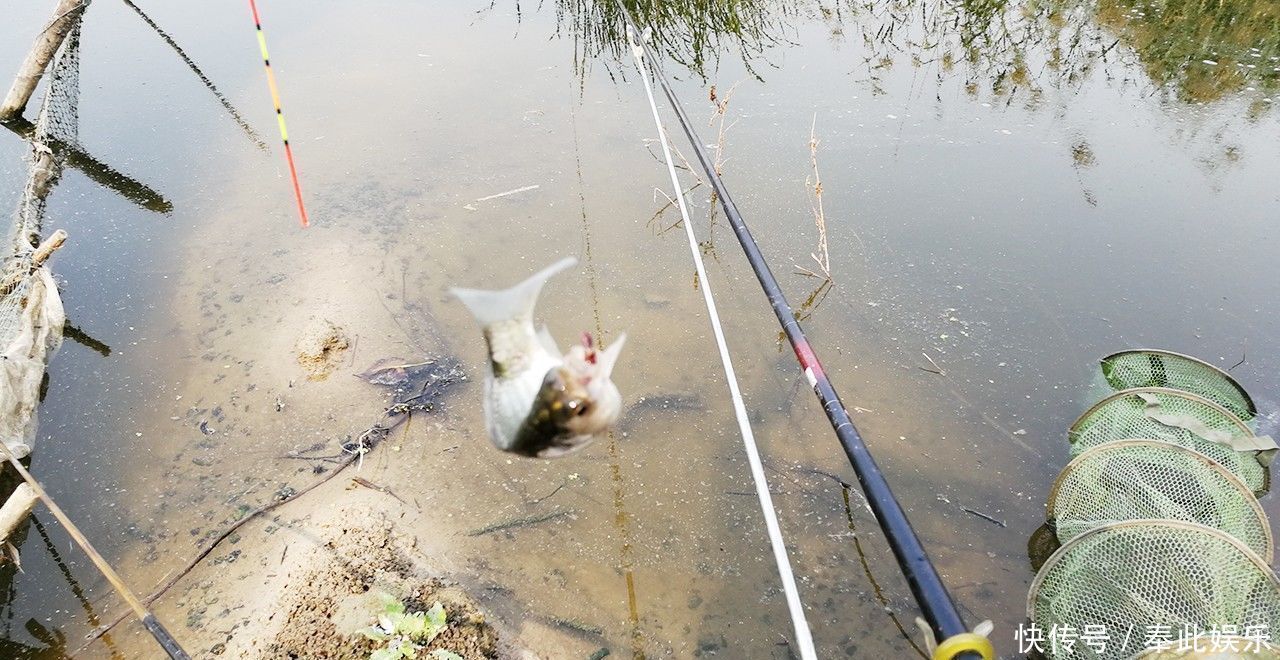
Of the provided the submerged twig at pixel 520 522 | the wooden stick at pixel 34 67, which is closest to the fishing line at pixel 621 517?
the submerged twig at pixel 520 522

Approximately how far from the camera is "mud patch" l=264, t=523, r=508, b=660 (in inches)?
134

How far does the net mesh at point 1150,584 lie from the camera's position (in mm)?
3020

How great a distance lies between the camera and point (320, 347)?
17.1 feet

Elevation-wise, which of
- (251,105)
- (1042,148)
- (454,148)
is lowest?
(1042,148)

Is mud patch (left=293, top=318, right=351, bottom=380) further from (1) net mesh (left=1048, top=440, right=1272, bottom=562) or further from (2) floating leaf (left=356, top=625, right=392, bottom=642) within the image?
(1) net mesh (left=1048, top=440, right=1272, bottom=562)

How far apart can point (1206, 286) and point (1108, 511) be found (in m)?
3.09

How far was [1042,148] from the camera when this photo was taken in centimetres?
722

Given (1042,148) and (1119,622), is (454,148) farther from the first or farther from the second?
(1119,622)

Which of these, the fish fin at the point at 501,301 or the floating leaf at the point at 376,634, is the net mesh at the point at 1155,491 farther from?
the floating leaf at the point at 376,634

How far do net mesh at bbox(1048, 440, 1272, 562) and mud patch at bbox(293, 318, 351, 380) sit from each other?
447 centimetres

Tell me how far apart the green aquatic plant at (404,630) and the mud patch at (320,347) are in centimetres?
208

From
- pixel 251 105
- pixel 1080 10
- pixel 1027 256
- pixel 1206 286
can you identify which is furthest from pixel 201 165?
pixel 1080 10

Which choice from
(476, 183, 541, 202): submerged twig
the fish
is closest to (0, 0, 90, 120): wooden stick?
(476, 183, 541, 202): submerged twig

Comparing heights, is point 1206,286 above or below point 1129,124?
below
